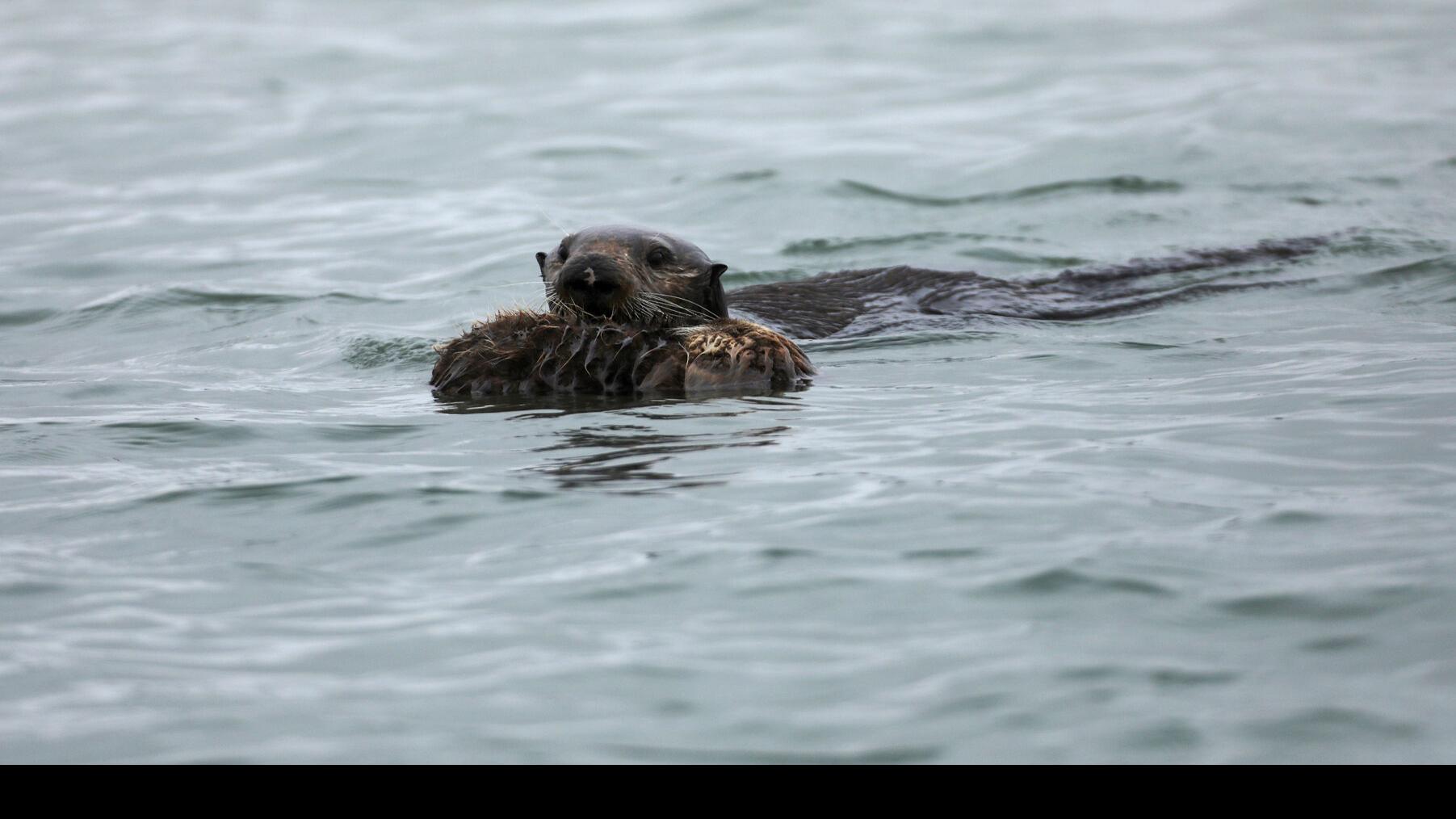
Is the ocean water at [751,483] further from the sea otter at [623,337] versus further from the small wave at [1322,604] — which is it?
the sea otter at [623,337]

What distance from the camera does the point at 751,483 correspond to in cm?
482

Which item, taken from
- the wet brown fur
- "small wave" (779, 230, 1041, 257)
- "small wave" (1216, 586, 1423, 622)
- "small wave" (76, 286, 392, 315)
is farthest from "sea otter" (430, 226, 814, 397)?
"small wave" (779, 230, 1041, 257)

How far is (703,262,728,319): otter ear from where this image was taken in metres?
6.52

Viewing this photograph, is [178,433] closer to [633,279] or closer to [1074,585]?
[633,279]

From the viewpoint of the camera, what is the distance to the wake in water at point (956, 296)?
25.6ft

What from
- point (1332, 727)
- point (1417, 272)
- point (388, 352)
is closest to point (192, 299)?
point (388, 352)

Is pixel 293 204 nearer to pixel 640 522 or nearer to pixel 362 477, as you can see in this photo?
pixel 362 477

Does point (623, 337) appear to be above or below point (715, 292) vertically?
below

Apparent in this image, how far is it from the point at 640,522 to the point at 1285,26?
17.8m

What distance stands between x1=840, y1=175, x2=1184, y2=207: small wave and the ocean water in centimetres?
5

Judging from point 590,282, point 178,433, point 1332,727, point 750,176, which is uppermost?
point 750,176

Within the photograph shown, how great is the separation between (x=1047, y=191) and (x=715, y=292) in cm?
624

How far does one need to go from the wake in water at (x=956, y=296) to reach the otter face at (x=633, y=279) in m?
1.01

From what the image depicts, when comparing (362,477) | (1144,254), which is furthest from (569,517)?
(1144,254)
